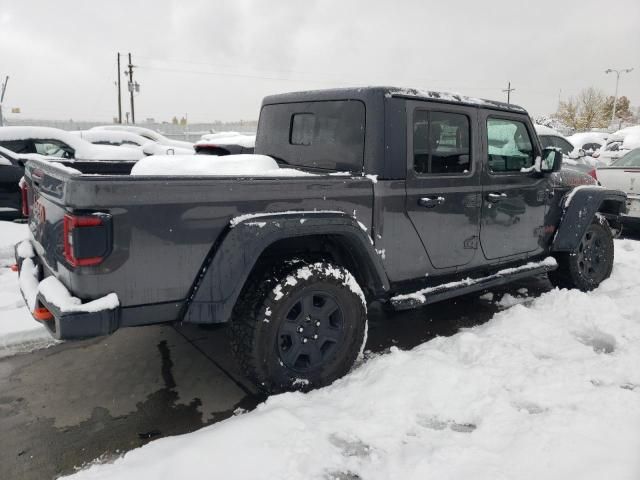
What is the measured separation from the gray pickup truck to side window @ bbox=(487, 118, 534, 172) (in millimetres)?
17

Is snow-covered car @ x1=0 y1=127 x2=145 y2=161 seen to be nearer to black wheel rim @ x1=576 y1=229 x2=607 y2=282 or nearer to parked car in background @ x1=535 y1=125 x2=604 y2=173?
black wheel rim @ x1=576 y1=229 x2=607 y2=282

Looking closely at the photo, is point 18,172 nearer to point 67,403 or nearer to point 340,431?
point 67,403

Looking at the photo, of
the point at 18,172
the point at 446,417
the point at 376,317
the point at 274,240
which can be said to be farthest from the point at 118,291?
the point at 18,172

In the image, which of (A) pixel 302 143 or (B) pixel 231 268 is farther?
(A) pixel 302 143

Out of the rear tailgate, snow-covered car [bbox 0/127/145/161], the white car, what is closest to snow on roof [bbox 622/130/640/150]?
the white car

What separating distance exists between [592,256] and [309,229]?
368 cm

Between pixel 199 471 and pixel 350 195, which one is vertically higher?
pixel 350 195

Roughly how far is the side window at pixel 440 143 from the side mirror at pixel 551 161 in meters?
1.01

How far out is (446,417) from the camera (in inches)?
112

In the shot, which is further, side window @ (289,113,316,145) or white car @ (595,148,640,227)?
white car @ (595,148,640,227)

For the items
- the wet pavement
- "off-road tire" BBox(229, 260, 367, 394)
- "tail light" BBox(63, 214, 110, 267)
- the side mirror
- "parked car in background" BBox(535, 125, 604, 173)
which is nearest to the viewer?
"tail light" BBox(63, 214, 110, 267)

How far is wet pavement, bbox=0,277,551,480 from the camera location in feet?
8.89

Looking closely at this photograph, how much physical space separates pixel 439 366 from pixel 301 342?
91cm

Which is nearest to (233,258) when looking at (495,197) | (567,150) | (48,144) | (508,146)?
(495,197)
